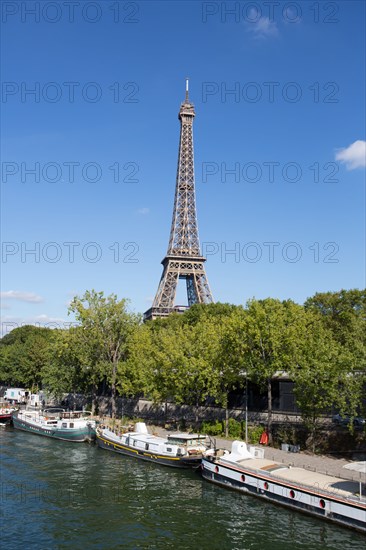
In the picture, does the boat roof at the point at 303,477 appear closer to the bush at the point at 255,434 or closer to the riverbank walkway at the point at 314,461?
the riverbank walkway at the point at 314,461

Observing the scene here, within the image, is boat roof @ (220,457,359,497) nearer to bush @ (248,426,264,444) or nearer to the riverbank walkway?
the riverbank walkway

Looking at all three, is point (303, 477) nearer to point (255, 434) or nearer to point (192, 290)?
point (255, 434)

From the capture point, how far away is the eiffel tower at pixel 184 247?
397 feet

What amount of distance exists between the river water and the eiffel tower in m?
76.5

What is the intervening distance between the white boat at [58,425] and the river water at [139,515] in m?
14.6

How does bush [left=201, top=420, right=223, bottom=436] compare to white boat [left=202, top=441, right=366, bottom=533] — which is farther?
bush [left=201, top=420, right=223, bottom=436]

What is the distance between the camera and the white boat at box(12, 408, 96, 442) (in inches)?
2376

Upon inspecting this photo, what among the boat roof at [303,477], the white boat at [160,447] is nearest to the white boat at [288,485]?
the boat roof at [303,477]

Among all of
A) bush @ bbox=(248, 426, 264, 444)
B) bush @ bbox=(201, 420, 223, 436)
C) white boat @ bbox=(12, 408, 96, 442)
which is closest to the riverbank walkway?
bush @ bbox=(248, 426, 264, 444)

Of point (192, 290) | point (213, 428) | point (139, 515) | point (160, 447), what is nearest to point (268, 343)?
point (213, 428)

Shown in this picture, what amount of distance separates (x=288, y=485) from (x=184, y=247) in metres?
97.1

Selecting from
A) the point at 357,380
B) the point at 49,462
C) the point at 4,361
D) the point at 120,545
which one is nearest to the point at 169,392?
the point at 49,462

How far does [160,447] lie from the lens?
1866 inches

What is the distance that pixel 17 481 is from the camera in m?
39.8
